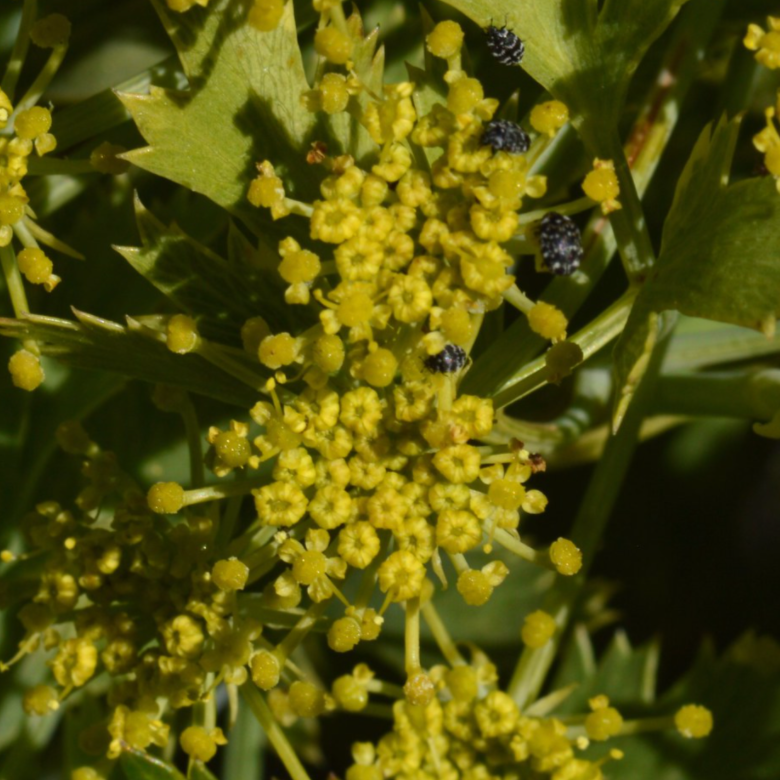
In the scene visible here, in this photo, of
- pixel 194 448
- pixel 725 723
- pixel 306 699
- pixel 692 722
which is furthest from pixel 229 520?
pixel 725 723

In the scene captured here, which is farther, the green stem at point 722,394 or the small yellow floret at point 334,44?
the green stem at point 722,394

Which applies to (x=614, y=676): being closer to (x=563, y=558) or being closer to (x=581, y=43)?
(x=563, y=558)

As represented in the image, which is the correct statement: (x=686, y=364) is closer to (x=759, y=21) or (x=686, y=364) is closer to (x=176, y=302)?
(x=759, y=21)

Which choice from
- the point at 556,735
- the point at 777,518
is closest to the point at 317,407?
the point at 556,735

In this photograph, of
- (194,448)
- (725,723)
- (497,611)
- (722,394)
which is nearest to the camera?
(194,448)

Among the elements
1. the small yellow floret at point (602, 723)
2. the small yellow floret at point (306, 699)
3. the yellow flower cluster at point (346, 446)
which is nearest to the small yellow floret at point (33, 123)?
the yellow flower cluster at point (346, 446)

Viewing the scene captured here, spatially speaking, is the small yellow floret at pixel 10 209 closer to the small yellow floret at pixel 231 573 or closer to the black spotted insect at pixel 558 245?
the small yellow floret at pixel 231 573

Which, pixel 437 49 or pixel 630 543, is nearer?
pixel 437 49
